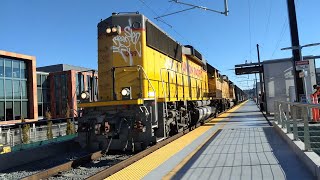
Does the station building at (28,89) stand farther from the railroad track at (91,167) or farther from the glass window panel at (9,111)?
the railroad track at (91,167)

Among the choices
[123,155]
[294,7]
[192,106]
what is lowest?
[123,155]

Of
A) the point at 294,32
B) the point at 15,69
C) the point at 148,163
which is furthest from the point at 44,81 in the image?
the point at 148,163

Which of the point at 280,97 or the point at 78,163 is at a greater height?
the point at 280,97

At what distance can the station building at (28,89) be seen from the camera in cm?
3538

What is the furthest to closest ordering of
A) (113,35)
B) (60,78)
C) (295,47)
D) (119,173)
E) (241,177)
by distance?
(60,78) < (295,47) < (113,35) < (119,173) < (241,177)

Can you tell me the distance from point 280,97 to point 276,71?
1592 mm

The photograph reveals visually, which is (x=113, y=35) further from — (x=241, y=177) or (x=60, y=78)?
(x=60, y=78)

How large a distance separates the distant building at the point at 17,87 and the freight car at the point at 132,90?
92.0 feet

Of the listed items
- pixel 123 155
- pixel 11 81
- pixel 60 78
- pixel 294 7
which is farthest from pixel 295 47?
pixel 60 78

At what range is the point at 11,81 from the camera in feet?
119

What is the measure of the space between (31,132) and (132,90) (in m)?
7.02

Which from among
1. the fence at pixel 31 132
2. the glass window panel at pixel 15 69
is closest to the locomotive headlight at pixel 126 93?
the fence at pixel 31 132

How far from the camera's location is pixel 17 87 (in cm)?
3728

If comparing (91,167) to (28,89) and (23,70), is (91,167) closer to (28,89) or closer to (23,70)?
(23,70)
